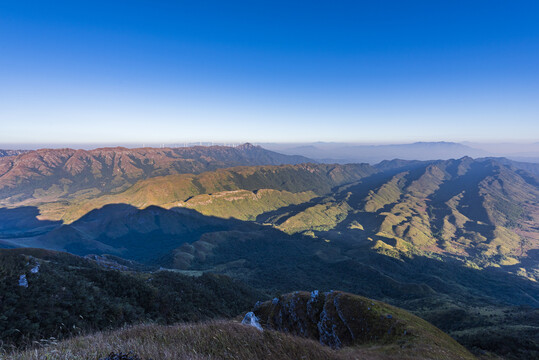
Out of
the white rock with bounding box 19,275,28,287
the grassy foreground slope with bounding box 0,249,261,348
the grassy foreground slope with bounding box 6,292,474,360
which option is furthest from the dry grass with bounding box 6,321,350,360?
the white rock with bounding box 19,275,28,287

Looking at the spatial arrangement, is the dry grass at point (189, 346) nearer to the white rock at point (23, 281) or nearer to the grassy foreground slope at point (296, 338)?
the grassy foreground slope at point (296, 338)

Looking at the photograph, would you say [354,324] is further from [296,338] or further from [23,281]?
[23,281]

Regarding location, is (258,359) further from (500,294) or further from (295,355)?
(500,294)

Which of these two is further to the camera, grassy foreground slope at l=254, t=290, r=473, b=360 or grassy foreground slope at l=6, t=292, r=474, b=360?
grassy foreground slope at l=254, t=290, r=473, b=360

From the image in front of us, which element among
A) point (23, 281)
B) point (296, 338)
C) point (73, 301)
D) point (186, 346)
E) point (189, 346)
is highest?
point (189, 346)

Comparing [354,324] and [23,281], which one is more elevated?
[23,281]

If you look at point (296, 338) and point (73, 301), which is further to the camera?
point (73, 301)

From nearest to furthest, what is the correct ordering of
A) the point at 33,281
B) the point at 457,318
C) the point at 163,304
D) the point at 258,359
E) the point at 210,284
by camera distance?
1. the point at 258,359
2. the point at 33,281
3. the point at 163,304
4. the point at 457,318
5. the point at 210,284

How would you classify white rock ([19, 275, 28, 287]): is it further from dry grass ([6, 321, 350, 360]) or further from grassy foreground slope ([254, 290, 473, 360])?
dry grass ([6, 321, 350, 360])

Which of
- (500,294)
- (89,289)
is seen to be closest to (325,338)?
(89,289)

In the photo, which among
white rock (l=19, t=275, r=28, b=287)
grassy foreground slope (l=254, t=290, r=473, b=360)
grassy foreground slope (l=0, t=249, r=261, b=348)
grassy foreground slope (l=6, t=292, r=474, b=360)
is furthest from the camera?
white rock (l=19, t=275, r=28, b=287)

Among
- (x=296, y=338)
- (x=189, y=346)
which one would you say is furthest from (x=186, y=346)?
(x=296, y=338)
